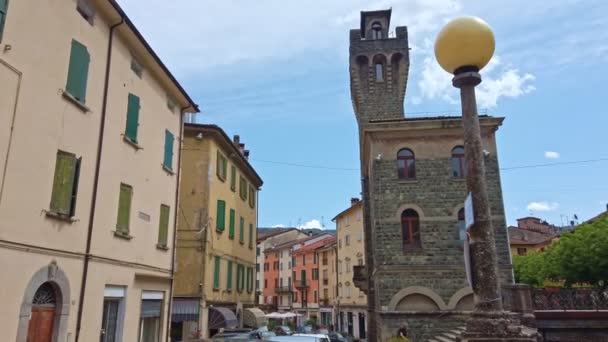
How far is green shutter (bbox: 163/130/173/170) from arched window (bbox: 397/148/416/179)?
10.2 m

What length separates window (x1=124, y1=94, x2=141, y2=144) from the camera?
13.7 m

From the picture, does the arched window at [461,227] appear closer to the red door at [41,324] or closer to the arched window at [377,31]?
the arched window at [377,31]

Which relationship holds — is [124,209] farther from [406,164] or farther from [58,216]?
[406,164]

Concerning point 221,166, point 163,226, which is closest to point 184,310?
point 163,226

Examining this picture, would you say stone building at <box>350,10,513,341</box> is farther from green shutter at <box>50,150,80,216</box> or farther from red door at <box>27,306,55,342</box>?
red door at <box>27,306,55,342</box>

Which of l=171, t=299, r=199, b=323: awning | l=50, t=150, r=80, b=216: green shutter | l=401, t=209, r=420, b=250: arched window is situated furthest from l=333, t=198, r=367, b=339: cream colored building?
l=50, t=150, r=80, b=216: green shutter

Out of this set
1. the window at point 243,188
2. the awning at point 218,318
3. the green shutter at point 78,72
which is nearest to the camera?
the green shutter at point 78,72

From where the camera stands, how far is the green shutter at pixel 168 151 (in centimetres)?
1652

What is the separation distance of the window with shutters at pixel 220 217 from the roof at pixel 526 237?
40.5 meters

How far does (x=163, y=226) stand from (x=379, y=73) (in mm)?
17397

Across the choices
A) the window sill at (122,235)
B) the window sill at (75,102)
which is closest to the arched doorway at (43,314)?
the window sill at (122,235)

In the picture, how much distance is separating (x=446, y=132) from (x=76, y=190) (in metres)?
15.9

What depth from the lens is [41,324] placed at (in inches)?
388

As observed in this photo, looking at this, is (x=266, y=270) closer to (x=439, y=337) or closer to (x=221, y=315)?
(x=221, y=315)
